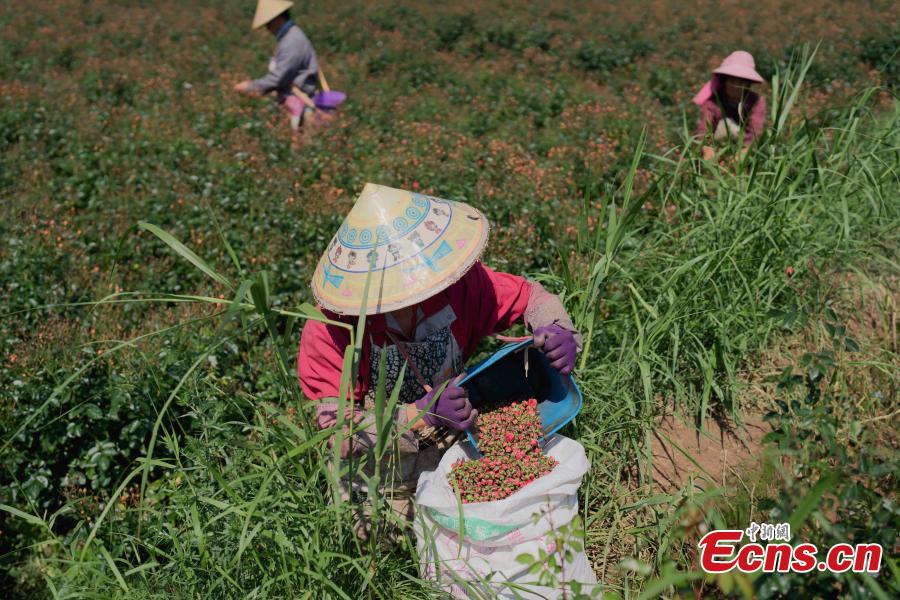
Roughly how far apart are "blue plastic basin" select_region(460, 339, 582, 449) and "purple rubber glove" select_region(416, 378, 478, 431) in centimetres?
28

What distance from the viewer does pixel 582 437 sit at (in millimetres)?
2730

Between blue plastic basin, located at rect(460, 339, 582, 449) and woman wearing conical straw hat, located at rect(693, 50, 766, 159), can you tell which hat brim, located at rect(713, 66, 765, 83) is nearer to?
woman wearing conical straw hat, located at rect(693, 50, 766, 159)

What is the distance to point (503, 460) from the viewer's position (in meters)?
2.30

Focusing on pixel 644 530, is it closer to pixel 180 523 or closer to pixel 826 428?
pixel 826 428

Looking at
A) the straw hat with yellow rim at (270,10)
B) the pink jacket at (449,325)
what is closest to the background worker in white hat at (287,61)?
the straw hat with yellow rim at (270,10)

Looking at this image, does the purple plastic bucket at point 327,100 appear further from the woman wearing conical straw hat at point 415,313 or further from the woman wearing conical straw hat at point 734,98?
the woman wearing conical straw hat at point 415,313

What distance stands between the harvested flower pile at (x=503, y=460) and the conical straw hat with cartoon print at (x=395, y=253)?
1.89 ft

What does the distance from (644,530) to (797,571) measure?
785 mm

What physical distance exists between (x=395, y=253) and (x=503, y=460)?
2.48 feet

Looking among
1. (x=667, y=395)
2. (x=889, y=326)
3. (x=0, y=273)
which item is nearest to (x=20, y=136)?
(x=0, y=273)

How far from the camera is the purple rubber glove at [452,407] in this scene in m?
2.17

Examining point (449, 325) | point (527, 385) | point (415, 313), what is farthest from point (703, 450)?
point (415, 313)

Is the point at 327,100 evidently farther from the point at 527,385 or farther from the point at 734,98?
the point at 527,385

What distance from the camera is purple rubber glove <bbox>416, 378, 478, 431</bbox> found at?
2.17 meters
